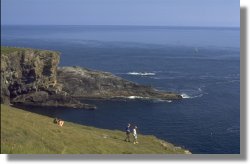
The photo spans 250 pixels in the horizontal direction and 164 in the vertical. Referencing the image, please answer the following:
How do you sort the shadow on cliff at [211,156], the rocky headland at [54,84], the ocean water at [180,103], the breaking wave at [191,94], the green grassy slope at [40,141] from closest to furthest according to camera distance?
the shadow on cliff at [211,156] < the green grassy slope at [40,141] < the ocean water at [180,103] < the rocky headland at [54,84] < the breaking wave at [191,94]

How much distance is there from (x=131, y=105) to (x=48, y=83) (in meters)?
14.1

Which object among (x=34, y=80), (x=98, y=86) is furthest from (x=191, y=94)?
(x=34, y=80)

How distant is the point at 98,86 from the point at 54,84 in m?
9.04

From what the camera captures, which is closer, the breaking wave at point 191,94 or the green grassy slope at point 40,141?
the green grassy slope at point 40,141

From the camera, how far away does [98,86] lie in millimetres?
81875

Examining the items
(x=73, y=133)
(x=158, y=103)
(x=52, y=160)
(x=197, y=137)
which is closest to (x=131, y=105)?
(x=158, y=103)

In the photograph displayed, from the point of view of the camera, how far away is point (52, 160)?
12.6 metres

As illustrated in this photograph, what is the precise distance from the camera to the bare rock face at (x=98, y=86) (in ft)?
258

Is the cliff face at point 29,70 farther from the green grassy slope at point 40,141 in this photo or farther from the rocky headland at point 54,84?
the green grassy slope at point 40,141

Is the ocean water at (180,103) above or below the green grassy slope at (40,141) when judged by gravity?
below

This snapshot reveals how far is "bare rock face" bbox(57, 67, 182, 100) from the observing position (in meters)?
78.6

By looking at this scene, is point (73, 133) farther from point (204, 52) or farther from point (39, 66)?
point (204, 52)

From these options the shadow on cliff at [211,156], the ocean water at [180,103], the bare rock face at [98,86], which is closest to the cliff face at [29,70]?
the bare rock face at [98,86]

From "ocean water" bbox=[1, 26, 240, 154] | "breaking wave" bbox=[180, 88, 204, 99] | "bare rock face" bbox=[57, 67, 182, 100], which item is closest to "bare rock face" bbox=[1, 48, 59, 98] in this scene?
"bare rock face" bbox=[57, 67, 182, 100]
